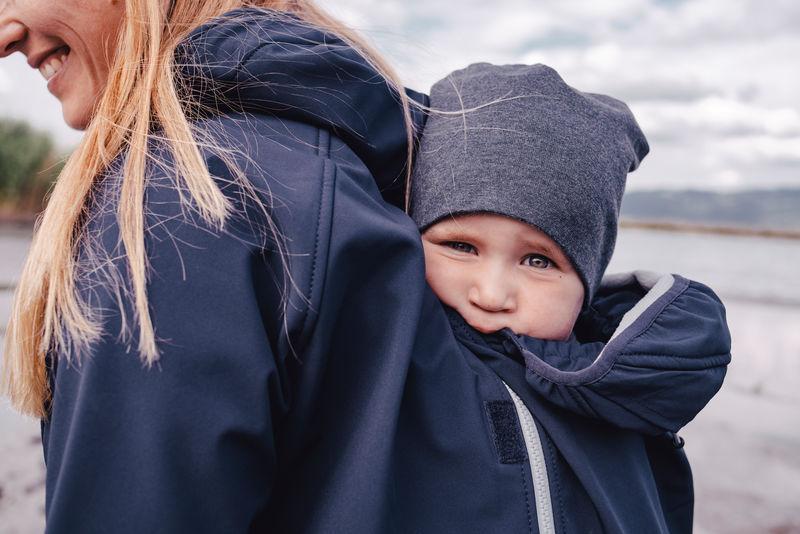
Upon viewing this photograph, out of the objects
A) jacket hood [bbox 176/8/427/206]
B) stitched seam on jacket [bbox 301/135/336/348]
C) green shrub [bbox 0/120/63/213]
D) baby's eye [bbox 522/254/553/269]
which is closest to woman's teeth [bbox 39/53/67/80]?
jacket hood [bbox 176/8/427/206]

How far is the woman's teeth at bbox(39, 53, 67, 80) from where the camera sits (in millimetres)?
1073

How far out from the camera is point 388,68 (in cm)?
115

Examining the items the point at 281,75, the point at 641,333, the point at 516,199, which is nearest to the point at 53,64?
the point at 281,75

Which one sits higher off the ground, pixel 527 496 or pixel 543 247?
pixel 543 247

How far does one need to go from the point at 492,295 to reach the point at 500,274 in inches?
2.4

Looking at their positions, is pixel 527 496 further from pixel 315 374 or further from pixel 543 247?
pixel 543 247

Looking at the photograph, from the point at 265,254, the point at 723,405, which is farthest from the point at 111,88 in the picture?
the point at 723,405

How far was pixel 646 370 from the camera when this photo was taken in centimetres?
104

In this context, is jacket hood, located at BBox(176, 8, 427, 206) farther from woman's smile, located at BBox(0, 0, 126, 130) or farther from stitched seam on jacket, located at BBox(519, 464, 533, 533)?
stitched seam on jacket, located at BBox(519, 464, 533, 533)

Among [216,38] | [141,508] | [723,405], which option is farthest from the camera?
[723,405]

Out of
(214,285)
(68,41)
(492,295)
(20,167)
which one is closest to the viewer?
(214,285)

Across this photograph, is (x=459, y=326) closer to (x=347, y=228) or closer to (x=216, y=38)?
(x=347, y=228)

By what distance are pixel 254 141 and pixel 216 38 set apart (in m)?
0.18

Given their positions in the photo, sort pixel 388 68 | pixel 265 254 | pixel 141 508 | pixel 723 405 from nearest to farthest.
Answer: pixel 141 508 → pixel 265 254 → pixel 388 68 → pixel 723 405
